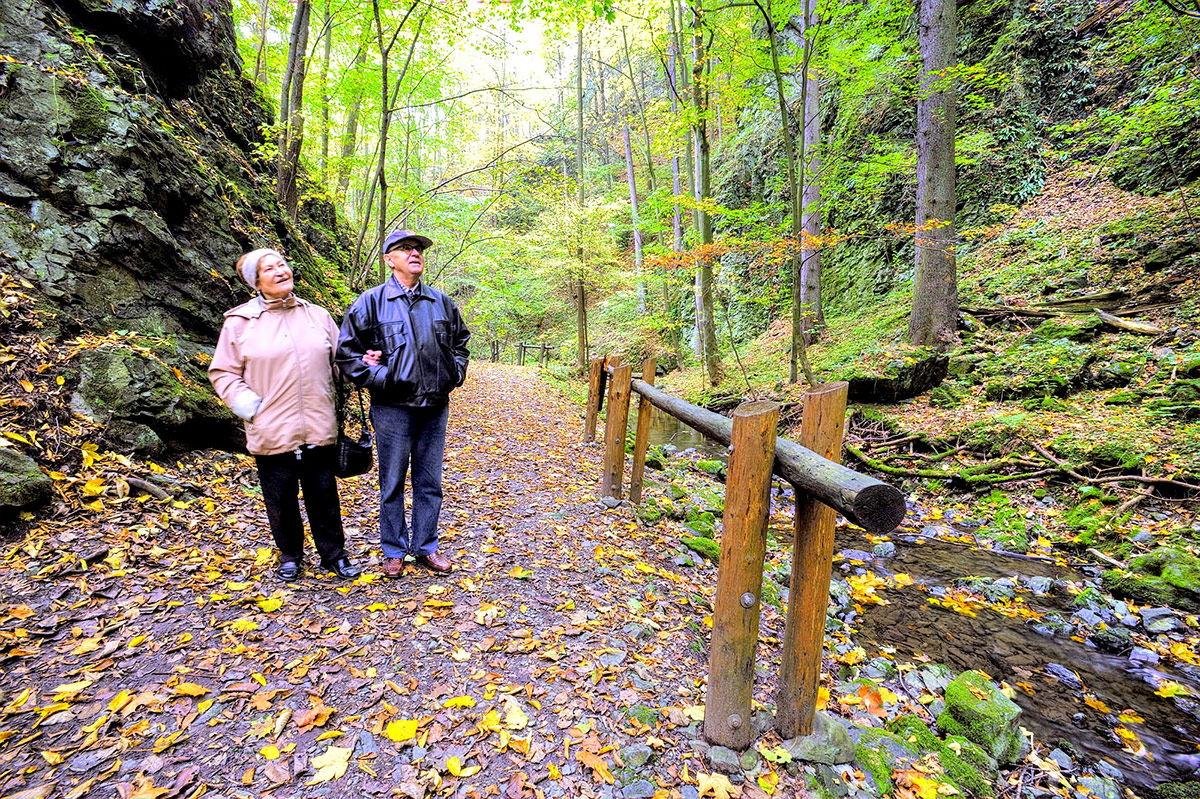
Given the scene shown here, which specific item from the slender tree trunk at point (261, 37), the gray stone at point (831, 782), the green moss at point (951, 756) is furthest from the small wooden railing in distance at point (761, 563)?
the slender tree trunk at point (261, 37)

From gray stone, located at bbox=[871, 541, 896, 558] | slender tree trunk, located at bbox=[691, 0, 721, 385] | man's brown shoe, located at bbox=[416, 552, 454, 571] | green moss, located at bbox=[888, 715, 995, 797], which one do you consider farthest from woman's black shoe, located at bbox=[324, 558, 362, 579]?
slender tree trunk, located at bbox=[691, 0, 721, 385]

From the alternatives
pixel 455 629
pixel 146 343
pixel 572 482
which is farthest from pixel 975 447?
→ pixel 146 343

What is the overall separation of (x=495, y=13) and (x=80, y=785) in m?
9.55

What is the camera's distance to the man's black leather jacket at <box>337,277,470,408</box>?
10.4ft

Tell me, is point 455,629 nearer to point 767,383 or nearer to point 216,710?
point 216,710

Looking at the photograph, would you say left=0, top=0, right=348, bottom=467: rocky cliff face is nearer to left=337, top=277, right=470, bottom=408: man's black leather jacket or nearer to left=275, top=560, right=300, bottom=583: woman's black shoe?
left=275, top=560, right=300, bottom=583: woman's black shoe

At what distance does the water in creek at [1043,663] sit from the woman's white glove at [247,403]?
180 inches

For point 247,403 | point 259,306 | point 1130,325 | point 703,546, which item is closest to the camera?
point 247,403

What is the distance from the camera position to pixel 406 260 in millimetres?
3252

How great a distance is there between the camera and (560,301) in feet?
87.2

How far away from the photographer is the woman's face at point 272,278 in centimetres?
292

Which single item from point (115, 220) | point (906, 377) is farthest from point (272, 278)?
point (906, 377)

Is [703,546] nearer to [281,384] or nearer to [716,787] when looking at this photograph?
[716,787]

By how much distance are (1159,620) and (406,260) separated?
649cm
